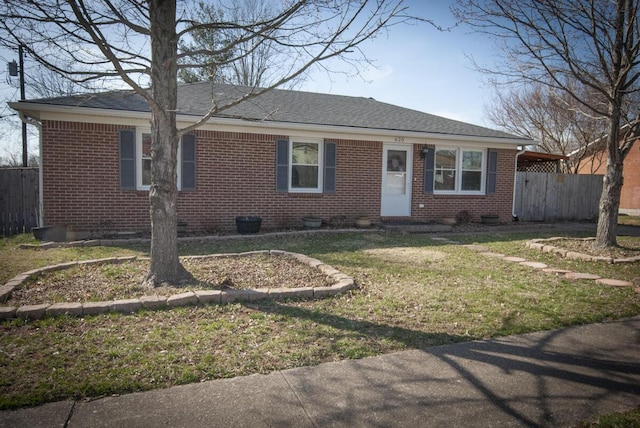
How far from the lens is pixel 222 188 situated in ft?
33.7

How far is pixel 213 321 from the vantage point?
395 cm

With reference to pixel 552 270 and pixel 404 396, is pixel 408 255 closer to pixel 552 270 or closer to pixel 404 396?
pixel 552 270

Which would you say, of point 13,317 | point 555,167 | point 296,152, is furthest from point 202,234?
point 555,167

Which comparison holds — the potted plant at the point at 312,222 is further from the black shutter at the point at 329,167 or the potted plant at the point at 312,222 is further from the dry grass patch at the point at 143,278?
the dry grass patch at the point at 143,278

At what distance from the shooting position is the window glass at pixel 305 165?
1109cm

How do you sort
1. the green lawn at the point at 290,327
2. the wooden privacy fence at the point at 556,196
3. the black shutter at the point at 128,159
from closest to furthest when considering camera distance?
the green lawn at the point at 290,327 → the black shutter at the point at 128,159 → the wooden privacy fence at the point at 556,196

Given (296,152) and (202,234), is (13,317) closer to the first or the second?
(202,234)

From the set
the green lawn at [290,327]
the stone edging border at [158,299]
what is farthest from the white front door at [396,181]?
the stone edging border at [158,299]

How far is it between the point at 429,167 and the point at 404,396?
10.3 m

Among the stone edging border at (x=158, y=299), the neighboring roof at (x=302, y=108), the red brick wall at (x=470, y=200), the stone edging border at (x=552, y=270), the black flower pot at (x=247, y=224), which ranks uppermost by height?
the neighboring roof at (x=302, y=108)

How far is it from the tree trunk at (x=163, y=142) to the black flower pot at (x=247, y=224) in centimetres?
450

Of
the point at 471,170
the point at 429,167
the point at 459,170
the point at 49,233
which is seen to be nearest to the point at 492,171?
the point at 471,170

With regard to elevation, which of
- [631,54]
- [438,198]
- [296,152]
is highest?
[631,54]

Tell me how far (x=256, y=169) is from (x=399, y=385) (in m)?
8.38
